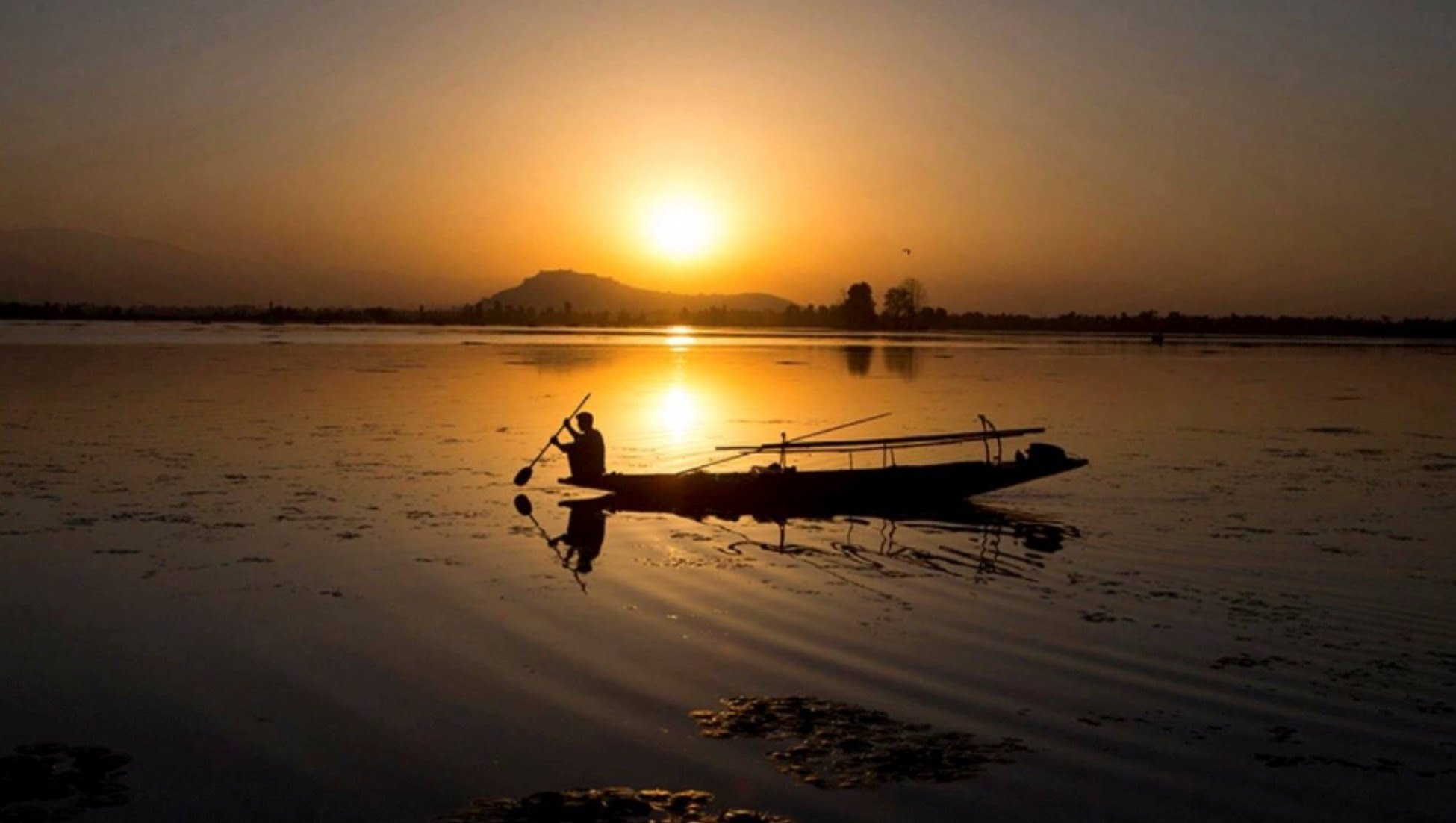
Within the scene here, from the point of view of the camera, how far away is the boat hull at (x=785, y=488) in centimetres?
1939

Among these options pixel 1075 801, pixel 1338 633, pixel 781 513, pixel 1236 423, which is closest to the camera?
pixel 1075 801

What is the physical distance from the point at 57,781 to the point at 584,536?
31.5 feet

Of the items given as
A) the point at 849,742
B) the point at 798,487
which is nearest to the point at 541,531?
the point at 798,487

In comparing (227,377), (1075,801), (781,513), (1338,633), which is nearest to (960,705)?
(1075,801)

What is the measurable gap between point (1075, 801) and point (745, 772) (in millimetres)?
2084

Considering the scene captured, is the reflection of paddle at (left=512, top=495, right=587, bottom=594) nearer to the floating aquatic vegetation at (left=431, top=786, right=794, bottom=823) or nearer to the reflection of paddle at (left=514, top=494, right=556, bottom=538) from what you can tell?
the reflection of paddle at (left=514, top=494, right=556, bottom=538)

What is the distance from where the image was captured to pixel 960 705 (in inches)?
356

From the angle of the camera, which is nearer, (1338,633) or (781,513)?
(1338,633)

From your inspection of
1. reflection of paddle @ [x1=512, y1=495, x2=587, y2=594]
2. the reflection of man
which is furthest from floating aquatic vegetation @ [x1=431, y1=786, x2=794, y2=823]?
the reflection of man

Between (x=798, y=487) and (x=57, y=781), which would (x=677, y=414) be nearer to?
(x=798, y=487)

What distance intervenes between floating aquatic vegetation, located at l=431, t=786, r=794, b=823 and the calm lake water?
0.18m

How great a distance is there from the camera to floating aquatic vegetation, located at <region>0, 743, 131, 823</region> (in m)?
6.83

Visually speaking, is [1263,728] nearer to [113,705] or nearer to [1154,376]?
[113,705]

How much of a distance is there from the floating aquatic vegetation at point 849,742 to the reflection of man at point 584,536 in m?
5.76
